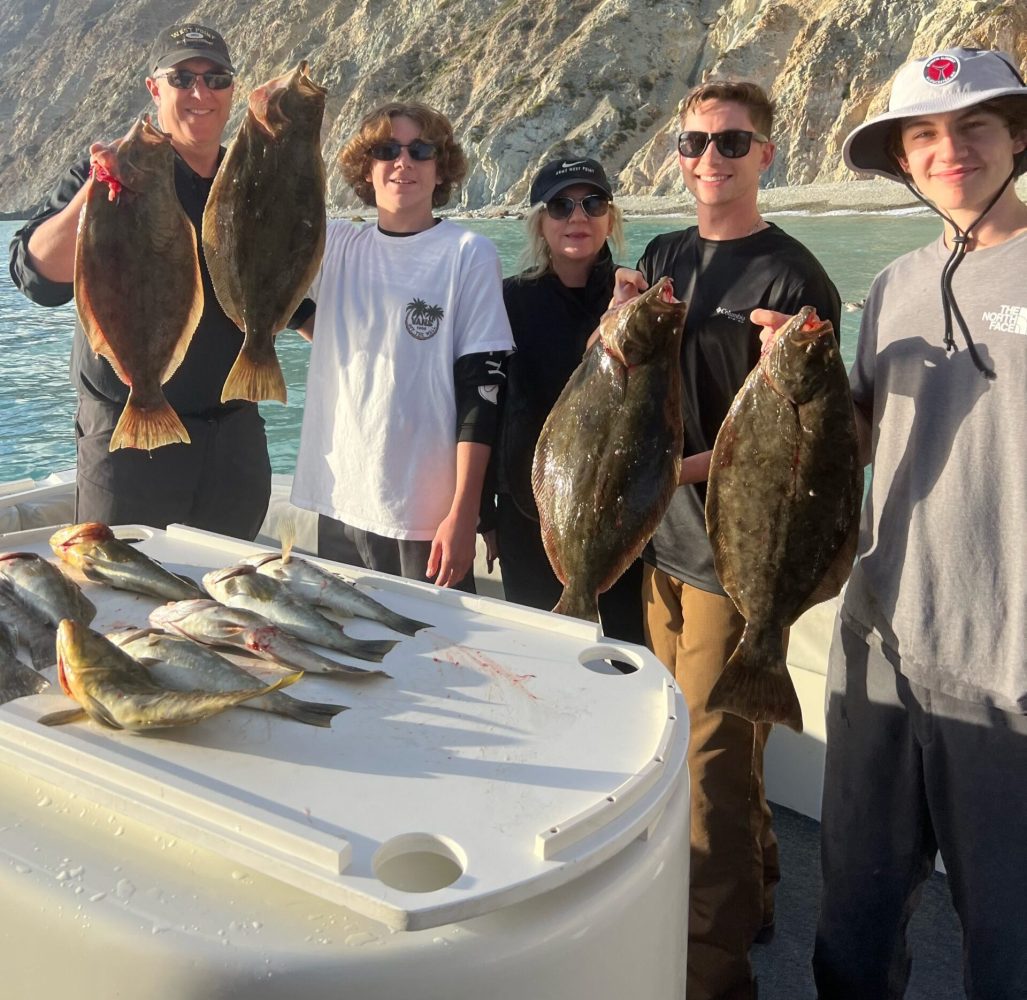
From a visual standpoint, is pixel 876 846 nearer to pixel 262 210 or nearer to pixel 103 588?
pixel 103 588

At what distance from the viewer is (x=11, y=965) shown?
→ 135cm

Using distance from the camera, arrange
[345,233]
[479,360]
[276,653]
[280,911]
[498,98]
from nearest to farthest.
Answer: [280,911]
[276,653]
[479,360]
[345,233]
[498,98]

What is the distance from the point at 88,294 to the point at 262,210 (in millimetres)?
494

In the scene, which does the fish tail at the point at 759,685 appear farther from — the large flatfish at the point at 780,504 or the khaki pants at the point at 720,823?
the khaki pants at the point at 720,823

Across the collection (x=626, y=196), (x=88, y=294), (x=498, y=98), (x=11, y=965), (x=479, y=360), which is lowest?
(x=11, y=965)

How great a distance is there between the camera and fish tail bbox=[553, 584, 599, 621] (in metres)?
2.45

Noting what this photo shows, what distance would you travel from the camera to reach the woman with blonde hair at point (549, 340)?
3.28m

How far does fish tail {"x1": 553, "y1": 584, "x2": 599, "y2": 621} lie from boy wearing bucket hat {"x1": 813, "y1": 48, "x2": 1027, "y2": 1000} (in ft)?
2.10

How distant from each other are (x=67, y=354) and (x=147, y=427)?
17612 mm

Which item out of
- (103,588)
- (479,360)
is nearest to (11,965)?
(103,588)

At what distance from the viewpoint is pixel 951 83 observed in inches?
82.3

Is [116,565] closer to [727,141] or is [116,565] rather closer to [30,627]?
[30,627]

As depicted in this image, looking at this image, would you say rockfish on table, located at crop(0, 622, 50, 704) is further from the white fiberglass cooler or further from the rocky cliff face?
the rocky cliff face

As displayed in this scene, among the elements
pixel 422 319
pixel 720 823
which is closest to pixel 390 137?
pixel 422 319
